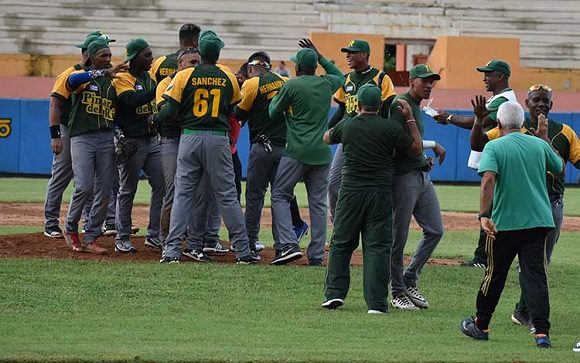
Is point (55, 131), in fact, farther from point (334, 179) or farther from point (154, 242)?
point (334, 179)

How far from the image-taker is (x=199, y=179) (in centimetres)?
1246

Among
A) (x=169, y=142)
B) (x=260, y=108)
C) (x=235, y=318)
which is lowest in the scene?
(x=235, y=318)

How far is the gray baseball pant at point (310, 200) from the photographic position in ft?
41.6

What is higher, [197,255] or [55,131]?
[55,131]

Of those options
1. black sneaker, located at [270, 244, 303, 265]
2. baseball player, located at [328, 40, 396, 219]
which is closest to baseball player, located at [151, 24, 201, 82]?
baseball player, located at [328, 40, 396, 219]

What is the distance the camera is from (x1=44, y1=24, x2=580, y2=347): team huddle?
10.0m

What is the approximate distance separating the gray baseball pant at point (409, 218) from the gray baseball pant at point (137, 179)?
12.1 feet

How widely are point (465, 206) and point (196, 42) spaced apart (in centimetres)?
1034

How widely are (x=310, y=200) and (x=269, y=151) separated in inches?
28.3

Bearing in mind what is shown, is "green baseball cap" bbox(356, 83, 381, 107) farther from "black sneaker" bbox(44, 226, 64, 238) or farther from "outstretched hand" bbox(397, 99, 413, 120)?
"black sneaker" bbox(44, 226, 64, 238)

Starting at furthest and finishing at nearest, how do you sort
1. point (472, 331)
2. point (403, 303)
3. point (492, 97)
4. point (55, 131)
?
1. point (55, 131)
2. point (492, 97)
3. point (403, 303)
4. point (472, 331)

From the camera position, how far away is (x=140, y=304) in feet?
33.6

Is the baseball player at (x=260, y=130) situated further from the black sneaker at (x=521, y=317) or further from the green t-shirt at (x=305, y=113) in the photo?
the black sneaker at (x=521, y=317)

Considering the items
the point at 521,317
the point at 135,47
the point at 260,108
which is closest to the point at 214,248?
the point at 260,108
